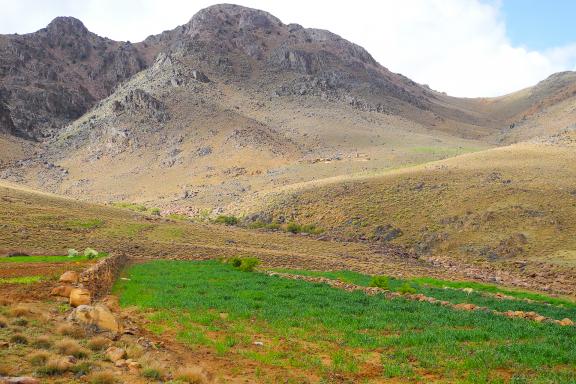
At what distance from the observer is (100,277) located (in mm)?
19875

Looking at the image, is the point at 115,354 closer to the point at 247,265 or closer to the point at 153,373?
the point at 153,373

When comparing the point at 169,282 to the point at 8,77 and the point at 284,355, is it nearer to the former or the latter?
the point at 284,355

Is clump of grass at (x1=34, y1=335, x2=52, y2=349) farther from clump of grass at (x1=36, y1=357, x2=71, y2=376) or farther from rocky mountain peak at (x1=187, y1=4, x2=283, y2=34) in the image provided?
rocky mountain peak at (x1=187, y1=4, x2=283, y2=34)

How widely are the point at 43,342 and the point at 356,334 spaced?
7397 millimetres

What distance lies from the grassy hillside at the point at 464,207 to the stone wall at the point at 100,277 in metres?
26.3

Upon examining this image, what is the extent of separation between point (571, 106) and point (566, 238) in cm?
9159

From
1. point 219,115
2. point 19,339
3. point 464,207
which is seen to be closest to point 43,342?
point 19,339

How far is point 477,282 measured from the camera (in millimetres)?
30500

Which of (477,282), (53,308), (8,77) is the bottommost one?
(477,282)

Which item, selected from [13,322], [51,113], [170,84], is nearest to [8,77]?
[51,113]

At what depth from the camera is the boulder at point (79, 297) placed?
48.1 feet

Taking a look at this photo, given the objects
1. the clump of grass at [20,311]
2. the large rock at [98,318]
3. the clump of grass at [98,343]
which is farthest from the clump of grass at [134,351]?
the clump of grass at [20,311]

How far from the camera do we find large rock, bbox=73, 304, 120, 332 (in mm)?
11859

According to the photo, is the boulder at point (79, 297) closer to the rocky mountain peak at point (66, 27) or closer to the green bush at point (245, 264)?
the green bush at point (245, 264)
